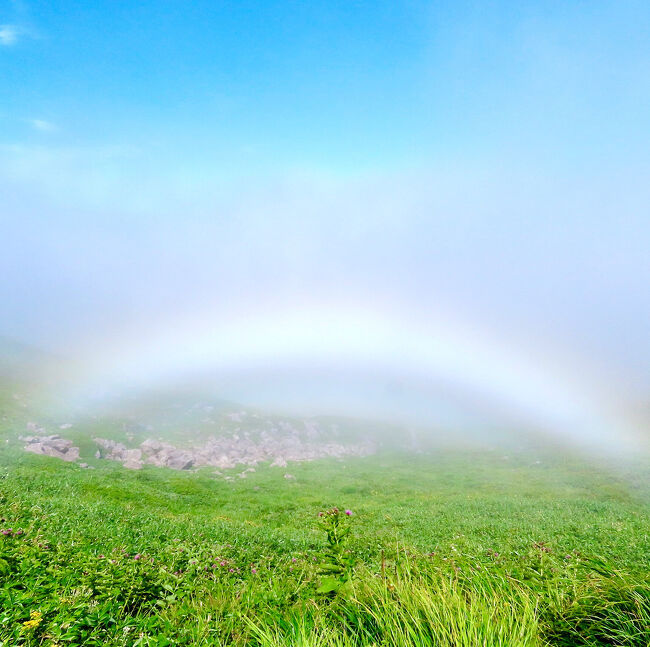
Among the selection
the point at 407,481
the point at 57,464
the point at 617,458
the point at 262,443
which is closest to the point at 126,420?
the point at 262,443

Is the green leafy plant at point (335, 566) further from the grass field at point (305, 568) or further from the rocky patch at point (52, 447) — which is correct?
the rocky patch at point (52, 447)

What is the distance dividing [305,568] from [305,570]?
0.15 metres

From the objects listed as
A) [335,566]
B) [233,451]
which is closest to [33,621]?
[335,566]

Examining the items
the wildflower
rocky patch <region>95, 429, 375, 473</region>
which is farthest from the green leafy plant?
rocky patch <region>95, 429, 375, 473</region>

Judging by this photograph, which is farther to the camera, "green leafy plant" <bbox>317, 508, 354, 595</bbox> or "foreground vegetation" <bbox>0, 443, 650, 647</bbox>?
"green leafy plant" <bbox>317, 508, 354, 595</bbox>

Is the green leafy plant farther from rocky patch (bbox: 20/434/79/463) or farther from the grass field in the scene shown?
rocky patch (bbox: 20/434/79/463)

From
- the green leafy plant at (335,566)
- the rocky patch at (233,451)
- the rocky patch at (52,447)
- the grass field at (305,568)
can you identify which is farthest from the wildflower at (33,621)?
the rocky patch at (233,451)

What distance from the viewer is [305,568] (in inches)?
369

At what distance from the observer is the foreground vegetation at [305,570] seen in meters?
4.65

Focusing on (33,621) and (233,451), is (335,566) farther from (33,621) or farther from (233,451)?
(233,451)

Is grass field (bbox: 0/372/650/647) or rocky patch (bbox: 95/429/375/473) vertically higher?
grass field (bbox: 0/372/650/647)

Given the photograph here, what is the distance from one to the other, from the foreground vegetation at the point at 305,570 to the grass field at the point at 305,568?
40 mm

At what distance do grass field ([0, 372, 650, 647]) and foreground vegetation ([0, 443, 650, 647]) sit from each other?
40 millimetres

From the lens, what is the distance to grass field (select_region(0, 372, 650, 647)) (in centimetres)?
466
